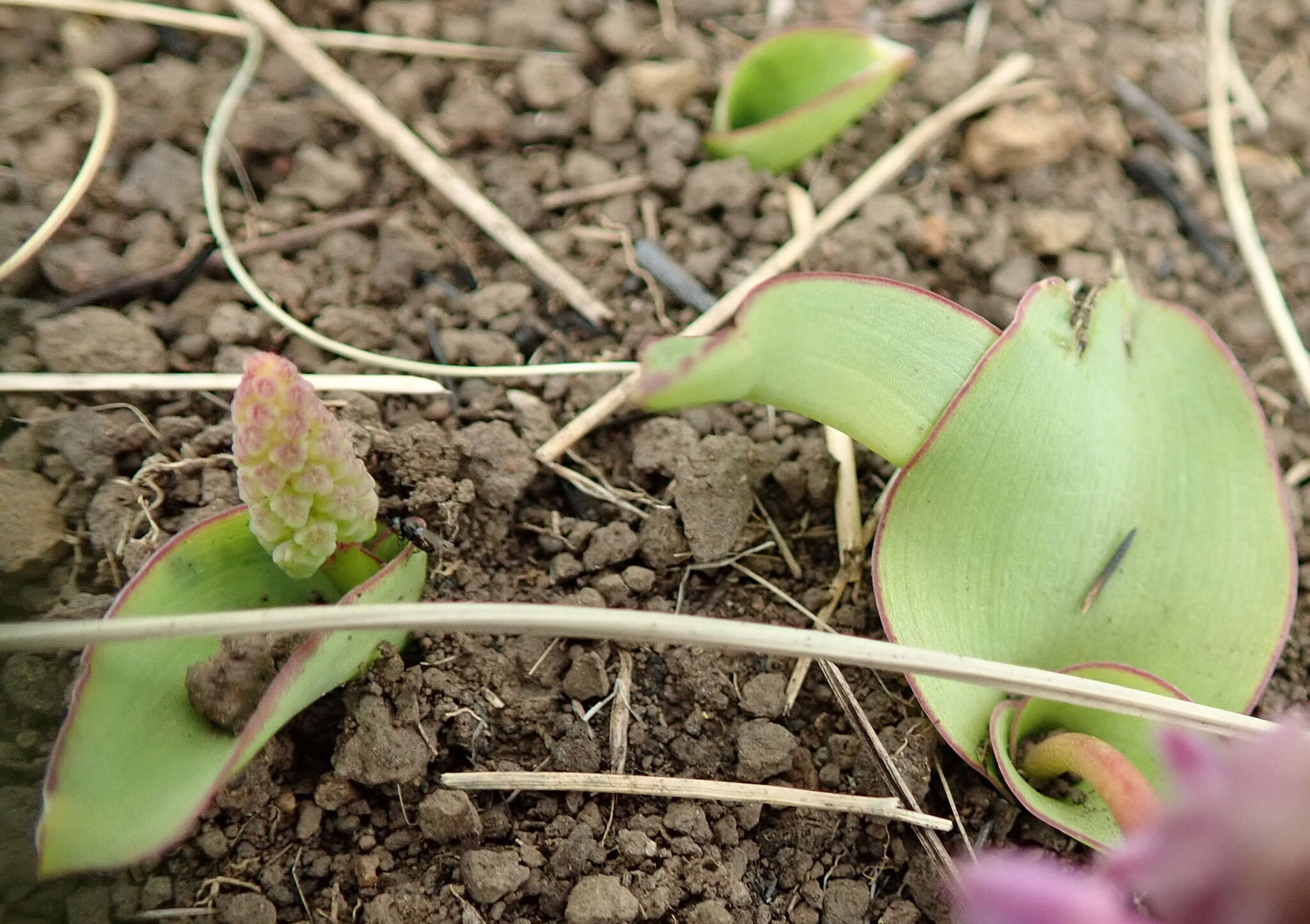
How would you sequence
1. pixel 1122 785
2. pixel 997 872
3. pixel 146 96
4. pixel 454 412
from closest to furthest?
1. pixel 997 872
2. pixel 1122 785
3. pixel 454 412
4. pixel 146 96

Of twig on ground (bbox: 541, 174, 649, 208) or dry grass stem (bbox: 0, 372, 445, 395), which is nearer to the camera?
dry grass stem (bbox: 0, 372, 445, 395)

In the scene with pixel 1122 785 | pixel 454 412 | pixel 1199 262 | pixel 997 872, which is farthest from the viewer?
pixel 1199 262

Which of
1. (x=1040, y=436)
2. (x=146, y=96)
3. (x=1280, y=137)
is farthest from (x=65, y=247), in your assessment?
(x=1280, y=137)

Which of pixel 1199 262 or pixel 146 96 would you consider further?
pixel 1199 262

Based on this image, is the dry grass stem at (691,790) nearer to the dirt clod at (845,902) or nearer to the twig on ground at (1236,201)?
the dirt clod at (845,902)

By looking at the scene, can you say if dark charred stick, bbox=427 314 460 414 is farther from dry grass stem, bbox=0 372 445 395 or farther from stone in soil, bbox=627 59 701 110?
stone in soil, bbox=627 59 701 110

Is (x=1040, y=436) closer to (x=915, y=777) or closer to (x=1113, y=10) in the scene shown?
(x=915, y=777)

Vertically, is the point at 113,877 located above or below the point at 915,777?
below

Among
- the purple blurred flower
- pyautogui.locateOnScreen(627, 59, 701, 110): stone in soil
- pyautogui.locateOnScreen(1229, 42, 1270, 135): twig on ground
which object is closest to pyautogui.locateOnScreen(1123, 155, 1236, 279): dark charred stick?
pyautogui.locateOnScreen(1229, 42, 1270, 135): twig on ground
